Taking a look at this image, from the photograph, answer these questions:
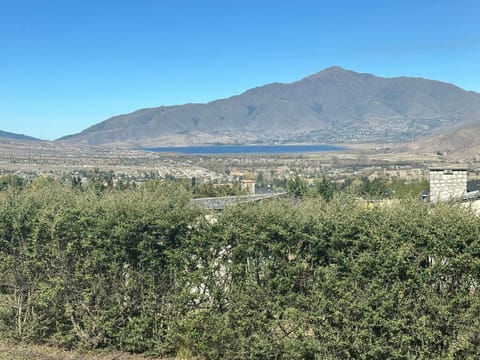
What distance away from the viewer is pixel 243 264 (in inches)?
295

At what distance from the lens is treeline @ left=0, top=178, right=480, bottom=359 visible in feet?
21.7

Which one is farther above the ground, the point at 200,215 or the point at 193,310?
the point at 200,215

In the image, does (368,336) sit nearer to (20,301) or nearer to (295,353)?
(295,353)

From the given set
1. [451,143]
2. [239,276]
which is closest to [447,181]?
[239,276]

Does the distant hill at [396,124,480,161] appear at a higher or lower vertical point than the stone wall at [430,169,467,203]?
lower

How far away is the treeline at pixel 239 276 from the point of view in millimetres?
6602

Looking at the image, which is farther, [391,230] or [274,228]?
[274,228]

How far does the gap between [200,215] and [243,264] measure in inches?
43.5

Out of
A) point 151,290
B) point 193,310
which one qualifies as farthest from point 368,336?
point 151,290

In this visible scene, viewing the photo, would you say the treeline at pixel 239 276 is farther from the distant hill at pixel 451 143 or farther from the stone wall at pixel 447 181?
the distant hill at pixel 451 143

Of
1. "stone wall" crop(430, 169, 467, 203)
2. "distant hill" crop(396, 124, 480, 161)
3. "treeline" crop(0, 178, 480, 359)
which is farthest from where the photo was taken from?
"distant hill" crop(396, 124, 480, 161)

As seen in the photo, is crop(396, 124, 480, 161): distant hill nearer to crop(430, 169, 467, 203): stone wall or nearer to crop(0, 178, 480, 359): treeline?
crop(430, 169, 467, 203): stone wall

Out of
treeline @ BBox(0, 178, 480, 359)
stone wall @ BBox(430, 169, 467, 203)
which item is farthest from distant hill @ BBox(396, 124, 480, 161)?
treeline @ BBox(0, 178, 480, 359)

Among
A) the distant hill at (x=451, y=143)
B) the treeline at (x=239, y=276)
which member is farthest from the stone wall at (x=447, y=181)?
the distant hill at (x=451, y=143)
